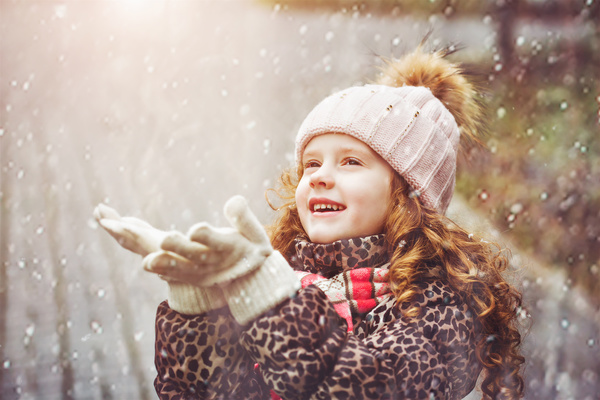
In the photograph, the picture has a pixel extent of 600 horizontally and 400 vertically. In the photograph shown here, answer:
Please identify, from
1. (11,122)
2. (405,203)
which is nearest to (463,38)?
(405,203)

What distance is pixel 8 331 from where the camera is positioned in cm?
81

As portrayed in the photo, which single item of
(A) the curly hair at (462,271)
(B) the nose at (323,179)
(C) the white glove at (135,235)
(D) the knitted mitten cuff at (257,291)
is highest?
(C) the white glove at (135,235)

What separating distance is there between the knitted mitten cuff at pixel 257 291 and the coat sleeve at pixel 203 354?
0.04 meters

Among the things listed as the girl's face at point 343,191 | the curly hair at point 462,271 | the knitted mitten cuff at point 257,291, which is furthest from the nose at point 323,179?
the knitted mitten cuff at point 257,291

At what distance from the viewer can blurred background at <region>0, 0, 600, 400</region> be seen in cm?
81

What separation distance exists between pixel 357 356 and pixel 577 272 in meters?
0.50

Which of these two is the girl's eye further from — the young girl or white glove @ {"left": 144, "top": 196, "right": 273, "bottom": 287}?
white glove @ {"left": 144, "top": 196, "right": 273, "bottom": 287}

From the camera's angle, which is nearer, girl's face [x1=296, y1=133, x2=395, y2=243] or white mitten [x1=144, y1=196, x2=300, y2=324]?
white mitten [x1=144, y1=196, x2=300, y2=324]

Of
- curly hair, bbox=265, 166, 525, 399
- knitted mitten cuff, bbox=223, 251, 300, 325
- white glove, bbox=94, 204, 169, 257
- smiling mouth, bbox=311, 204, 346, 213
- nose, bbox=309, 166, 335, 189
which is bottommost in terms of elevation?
curly hair, bbox=265, 166, 525, 399

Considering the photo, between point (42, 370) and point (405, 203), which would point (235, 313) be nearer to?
point (405, 203)

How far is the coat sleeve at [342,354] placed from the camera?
1.76 feet

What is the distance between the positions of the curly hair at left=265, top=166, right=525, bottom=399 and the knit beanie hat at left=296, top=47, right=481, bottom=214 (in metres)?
0.04

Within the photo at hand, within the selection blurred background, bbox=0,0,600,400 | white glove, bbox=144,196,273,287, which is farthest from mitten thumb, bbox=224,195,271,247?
blurred background, bbox=0,0,600,400

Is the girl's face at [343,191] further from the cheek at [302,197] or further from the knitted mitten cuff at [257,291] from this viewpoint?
the knitted mitten cuff at [257,291]
